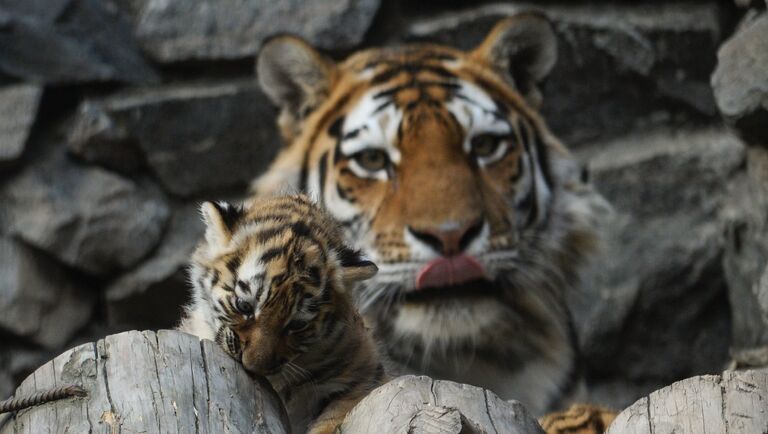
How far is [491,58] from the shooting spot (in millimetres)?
3643

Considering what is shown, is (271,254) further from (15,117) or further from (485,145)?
(15,117)

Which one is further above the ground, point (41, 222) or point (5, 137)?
point (5, 137)

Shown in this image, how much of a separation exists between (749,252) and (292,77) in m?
1.45

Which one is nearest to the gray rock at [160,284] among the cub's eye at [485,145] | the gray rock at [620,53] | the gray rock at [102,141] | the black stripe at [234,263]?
the gray rock at [102,141]

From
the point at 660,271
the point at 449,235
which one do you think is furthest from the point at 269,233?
the point at 660,271

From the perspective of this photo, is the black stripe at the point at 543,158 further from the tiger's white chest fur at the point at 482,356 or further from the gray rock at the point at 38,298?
the gray rock at the point at 38,298

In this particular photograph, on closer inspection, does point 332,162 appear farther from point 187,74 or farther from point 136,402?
point 136,402

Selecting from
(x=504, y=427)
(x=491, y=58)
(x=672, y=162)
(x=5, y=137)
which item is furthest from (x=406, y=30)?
(x=504, y=427)

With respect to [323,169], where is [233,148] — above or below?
below

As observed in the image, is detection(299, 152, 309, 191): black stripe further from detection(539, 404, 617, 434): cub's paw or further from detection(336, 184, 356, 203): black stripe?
detection(539, 404, 617, 434): cub's paw

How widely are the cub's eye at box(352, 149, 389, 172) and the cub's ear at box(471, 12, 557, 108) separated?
519mm

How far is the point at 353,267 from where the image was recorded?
2.21m

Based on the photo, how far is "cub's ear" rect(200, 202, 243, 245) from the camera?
7.19ft

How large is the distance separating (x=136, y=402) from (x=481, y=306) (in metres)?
1.62
